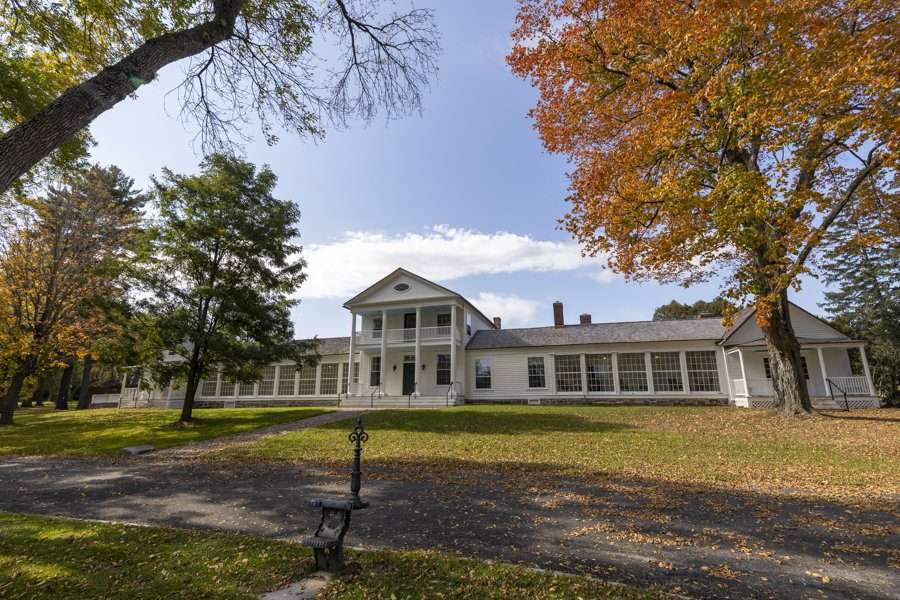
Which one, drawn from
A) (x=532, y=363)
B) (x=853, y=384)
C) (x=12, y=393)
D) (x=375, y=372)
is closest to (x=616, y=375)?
(x=532, y=363)

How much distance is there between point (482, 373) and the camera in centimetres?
Answer: 2498

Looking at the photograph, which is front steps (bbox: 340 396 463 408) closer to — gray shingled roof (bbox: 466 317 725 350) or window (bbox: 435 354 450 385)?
window (bbox: 435 354 450 385)

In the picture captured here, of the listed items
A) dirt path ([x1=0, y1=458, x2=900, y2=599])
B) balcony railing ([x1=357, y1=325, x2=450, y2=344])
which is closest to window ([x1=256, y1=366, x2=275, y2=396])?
balcony railing ([x1=357, y1=325, x2=450, y2=344])

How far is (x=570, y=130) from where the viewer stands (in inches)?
508

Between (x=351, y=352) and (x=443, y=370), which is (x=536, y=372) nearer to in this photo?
(x=443, y=370)

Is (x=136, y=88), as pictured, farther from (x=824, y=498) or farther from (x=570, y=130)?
(x=570, y=130)

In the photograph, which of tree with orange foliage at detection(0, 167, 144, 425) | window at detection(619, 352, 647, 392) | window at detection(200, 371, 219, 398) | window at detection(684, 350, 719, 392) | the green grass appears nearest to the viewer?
the green grass

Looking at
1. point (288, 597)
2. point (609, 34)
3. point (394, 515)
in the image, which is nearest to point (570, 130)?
point (609, 34)

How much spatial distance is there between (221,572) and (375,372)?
22.7 m

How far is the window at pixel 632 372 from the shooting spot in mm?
22516

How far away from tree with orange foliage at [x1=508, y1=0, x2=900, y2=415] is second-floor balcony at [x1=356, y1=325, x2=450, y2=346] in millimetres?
12651

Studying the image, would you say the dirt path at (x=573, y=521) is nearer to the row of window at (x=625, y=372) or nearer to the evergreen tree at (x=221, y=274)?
the evergreen tree at (x=221, y=274)

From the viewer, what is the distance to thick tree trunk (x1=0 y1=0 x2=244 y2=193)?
389 centimetres

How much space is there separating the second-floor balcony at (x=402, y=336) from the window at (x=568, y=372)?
6.82 metres
